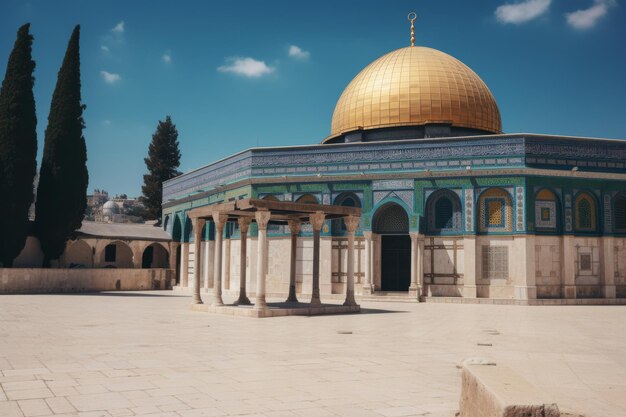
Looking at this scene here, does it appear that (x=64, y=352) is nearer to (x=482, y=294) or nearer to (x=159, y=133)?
(x=482, y=294)

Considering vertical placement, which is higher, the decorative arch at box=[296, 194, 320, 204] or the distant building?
the distant building

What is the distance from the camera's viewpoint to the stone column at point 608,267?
2552 cm

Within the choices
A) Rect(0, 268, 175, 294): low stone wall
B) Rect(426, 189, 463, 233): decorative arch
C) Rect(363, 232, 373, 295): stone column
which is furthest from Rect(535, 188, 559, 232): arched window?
Rect(0, 268, 175, 294): low stone wall

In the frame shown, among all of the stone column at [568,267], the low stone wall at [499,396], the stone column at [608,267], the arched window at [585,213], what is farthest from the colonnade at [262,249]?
the stone column at [608,267]

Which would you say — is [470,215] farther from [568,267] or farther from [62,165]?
[62,165]

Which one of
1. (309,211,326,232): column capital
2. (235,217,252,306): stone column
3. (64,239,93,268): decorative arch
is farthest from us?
(64,239,93,268): decorative arch

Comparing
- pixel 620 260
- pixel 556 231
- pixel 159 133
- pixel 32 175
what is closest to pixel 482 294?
pixel 556 231

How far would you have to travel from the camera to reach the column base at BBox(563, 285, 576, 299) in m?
25.0

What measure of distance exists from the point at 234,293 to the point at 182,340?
1807cm

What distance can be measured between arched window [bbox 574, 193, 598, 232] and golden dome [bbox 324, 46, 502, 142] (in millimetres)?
6271

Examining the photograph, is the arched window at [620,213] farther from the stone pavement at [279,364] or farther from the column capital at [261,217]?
the column capital at [261,217]

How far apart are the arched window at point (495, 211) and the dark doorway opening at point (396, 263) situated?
3.38 meters

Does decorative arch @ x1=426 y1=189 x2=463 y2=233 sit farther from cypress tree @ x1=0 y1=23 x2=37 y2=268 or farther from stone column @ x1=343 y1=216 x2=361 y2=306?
cypress tree @ x1=0 y1=23 x2=37 y2=268

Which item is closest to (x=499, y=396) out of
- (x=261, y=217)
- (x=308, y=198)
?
(x=261, y=217)
